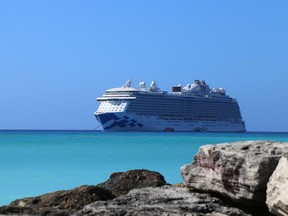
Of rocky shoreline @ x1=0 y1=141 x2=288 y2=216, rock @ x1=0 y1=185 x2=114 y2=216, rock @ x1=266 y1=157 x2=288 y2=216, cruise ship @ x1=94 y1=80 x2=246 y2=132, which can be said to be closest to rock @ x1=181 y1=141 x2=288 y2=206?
rocky shoreline @ x1=0 y1=141 x2=288 y2=216

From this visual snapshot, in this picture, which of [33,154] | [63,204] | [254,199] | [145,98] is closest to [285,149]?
[254,199]

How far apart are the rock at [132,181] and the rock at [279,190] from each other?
2.87 m

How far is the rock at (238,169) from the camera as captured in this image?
16.5 ft

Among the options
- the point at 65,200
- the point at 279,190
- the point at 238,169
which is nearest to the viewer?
the point at 279,190

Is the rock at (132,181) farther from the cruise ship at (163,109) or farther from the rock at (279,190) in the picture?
the cruise ship at (163,109)

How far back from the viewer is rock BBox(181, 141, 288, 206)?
504 cm

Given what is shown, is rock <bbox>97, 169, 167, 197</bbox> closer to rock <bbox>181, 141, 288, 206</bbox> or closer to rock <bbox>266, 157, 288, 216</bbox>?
rock <bbox>181, 141, 288, 206</bbox>

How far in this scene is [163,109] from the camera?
89.1 meters

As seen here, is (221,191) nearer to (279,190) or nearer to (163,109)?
(279,190)

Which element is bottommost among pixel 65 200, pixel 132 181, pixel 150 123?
pixel 65 200

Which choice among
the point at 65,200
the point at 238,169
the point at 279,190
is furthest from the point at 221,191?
the point at 65,200

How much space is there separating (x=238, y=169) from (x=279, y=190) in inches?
20.4

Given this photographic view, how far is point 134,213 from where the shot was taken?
5273 millimetres

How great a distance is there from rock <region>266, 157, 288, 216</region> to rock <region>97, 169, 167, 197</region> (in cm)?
287
